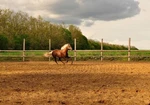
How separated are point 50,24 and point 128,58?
11.4 meters

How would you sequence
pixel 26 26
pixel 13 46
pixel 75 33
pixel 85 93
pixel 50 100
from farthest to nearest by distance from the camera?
pixel 75 33 < pixel 26 26 < pixel 13 46 < pixel 85 93 < pixel 50 100

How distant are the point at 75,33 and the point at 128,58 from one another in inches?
547

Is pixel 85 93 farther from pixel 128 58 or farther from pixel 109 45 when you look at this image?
pixel 109 45

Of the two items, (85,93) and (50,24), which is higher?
(50,24)

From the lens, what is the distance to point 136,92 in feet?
23.9

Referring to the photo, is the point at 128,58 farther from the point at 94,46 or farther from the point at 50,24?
the point at 94,46

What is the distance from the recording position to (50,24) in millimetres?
32781

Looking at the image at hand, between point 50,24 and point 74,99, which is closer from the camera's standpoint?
point 74,99

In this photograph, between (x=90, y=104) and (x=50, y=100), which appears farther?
(x=50, y=100)

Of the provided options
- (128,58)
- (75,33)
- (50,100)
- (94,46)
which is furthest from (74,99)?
(94,46)

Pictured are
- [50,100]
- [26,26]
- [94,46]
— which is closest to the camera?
[50,100]

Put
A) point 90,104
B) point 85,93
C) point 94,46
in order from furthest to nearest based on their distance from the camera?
point 94,46 → point 85,93 → point 90,104

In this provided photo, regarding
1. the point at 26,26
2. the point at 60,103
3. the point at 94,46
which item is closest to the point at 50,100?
the point at 60,103

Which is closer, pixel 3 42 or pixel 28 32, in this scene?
pixel 3 42
